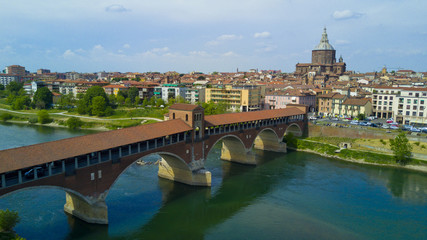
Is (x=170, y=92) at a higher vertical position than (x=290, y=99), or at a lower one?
higher

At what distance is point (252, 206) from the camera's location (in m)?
26.8

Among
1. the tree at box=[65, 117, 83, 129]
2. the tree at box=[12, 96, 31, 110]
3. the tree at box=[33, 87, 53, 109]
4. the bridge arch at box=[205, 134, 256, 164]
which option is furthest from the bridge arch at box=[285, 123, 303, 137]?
the tree at box=[12, 96, 31, 110]

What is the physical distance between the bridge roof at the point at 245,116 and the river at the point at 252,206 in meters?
5.72

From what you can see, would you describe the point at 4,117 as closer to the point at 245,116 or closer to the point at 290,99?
the point at 245,116

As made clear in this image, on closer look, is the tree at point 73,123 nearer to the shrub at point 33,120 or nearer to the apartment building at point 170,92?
the shrub at point 33,120

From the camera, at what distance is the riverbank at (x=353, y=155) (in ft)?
122

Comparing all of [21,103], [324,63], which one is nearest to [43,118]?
[21,103]

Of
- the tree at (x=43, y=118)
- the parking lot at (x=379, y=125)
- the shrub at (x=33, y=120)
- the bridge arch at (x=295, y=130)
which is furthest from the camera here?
the shrub at (x=33, y=120)

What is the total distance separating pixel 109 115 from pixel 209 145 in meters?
42.3

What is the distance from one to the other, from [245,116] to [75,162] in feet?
69.7

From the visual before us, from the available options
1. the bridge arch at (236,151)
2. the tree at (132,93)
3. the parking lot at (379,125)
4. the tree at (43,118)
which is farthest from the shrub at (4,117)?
the parking lot at (379,125)

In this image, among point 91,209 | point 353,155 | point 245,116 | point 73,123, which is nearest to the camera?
point 91,209

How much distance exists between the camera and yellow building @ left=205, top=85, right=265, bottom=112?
229 feet

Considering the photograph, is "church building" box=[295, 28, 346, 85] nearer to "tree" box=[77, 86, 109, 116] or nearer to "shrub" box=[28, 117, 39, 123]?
"tree" box=[77, 86, 109, 116]
